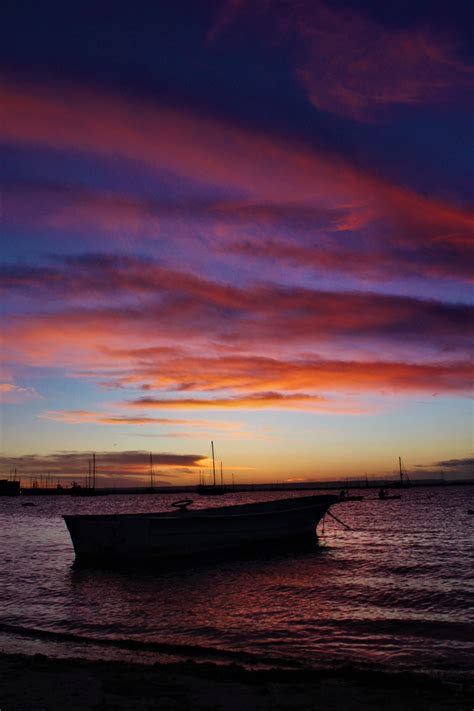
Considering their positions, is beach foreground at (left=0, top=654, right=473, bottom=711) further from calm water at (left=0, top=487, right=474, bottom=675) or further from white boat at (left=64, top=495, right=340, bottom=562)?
white boat at (left=64, top=495, right=340, bottom=562)

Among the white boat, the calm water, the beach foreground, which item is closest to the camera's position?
the beach foreground

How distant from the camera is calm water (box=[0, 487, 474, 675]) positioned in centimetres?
1293

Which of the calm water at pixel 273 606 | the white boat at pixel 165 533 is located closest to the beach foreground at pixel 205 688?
the calm water at pixel 273 606

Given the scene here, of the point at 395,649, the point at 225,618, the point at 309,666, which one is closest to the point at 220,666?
the point at 309,666

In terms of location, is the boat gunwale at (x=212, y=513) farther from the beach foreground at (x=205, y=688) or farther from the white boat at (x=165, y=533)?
the beach foreground at (x=205, y=688)

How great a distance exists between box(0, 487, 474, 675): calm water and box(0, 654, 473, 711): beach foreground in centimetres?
207

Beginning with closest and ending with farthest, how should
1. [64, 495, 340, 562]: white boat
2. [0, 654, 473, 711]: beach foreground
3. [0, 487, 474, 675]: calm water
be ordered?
1. [0, 654, 473, 711]: beach foreground
2. [0, 487, 474, 675]: calm water
3. [64, 495, 340, 562]: white boat

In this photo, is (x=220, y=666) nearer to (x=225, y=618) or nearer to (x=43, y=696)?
(x=43, y=696)

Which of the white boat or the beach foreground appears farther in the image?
the white boat

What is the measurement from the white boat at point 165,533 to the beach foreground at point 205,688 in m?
16.9

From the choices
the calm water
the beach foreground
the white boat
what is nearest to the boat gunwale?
the white boat

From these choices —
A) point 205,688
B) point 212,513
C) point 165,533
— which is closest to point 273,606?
point 205,688

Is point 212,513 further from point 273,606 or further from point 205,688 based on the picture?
point 205,688

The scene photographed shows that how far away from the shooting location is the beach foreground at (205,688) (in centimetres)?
816
